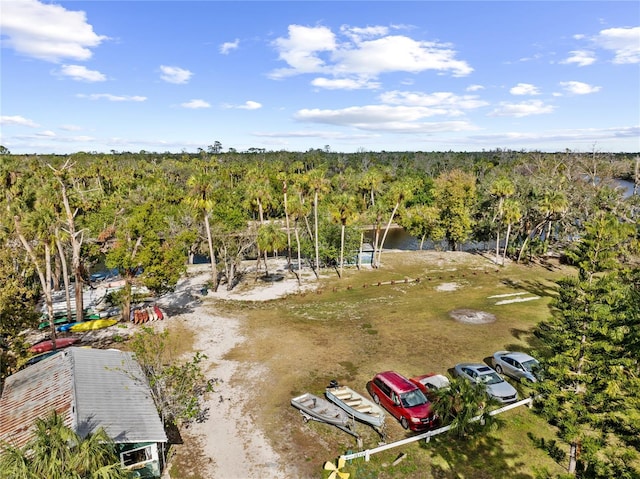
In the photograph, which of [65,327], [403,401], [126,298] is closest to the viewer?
[403,401]

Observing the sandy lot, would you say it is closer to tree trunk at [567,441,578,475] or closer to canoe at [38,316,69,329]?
canoe at [38,316,69,329]

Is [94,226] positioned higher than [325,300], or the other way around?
[94,226]

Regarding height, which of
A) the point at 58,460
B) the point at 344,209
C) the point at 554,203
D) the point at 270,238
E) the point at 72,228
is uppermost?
the point at 554,203

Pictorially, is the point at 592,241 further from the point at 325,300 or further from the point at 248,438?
the point at 325,300

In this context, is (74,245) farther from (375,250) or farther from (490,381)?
(375,250)

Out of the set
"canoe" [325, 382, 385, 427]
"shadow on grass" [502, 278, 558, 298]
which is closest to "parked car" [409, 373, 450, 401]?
"canoe" [325, 382, 385, 427]

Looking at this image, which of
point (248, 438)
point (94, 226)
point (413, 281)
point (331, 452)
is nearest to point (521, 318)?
point (413, 281)

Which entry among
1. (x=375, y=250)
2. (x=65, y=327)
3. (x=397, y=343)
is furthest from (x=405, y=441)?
(x=375, y=250)
